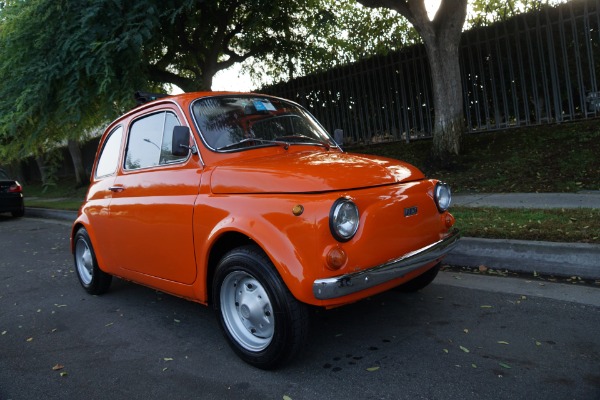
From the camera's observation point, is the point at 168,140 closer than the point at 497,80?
Yes

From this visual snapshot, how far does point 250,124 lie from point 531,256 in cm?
299

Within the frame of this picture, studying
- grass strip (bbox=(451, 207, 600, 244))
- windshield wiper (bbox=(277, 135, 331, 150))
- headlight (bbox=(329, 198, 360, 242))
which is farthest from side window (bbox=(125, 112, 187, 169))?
grass strip (bbox=(451, 207, 600, 244))

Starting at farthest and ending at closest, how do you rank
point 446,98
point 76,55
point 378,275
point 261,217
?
point 446,98 < point 76,55 < point 261,217 < point 378,275

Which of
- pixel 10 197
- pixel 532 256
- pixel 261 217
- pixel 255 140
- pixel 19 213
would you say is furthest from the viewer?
pixel 19 213

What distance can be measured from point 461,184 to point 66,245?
736 centimetres

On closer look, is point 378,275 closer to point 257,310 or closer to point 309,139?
point 257,310

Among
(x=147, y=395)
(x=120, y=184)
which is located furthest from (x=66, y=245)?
(x=147, y=395)

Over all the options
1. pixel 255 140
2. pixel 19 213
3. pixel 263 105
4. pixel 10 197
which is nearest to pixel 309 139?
pixel 263 105

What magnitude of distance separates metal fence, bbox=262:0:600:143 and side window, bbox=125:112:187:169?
28.4 feet

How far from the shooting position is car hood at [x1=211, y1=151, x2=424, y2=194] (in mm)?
3023

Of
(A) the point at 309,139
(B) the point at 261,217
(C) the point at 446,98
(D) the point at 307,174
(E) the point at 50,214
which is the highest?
(C) the point at 446,98

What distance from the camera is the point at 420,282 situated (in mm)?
4230

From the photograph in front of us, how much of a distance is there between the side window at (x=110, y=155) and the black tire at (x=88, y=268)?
0.71 meters

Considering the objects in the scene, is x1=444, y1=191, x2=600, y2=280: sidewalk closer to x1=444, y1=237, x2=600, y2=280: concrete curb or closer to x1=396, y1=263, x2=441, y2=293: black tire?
x1=444, y1=237, x2=600, y2=280: concrete curb
